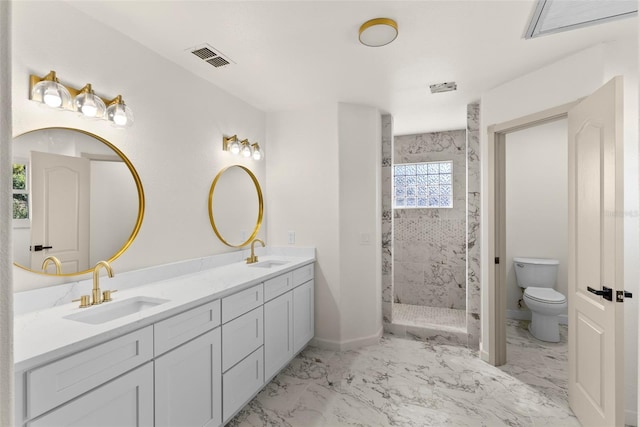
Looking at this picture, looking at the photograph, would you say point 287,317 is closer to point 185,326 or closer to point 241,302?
point 241,302

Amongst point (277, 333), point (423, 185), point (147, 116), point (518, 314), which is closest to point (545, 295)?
point (518, 314)

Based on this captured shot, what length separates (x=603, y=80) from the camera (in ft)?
6.48

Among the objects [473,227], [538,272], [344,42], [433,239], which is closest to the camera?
[344,42]

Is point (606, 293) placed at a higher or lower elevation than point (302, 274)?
higher

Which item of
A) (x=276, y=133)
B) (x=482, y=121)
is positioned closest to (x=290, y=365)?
(x=276, y=133)

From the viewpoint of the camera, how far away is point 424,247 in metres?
4.28

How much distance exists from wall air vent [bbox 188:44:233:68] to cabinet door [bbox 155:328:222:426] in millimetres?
1740

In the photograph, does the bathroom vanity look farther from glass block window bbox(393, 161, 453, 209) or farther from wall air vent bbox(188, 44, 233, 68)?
glass block window bbox(393, 161, 453, 209)

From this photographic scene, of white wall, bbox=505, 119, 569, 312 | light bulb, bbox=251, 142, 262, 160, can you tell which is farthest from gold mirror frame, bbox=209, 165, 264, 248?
white wall, bbox=505, 119, 569, 312

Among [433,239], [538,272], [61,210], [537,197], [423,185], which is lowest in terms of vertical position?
[538,272]

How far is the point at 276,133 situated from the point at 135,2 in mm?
1794

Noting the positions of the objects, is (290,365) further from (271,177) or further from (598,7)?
(598,7)

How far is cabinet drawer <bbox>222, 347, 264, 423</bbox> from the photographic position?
6.11ft

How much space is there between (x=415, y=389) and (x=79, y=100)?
284 centimetres
